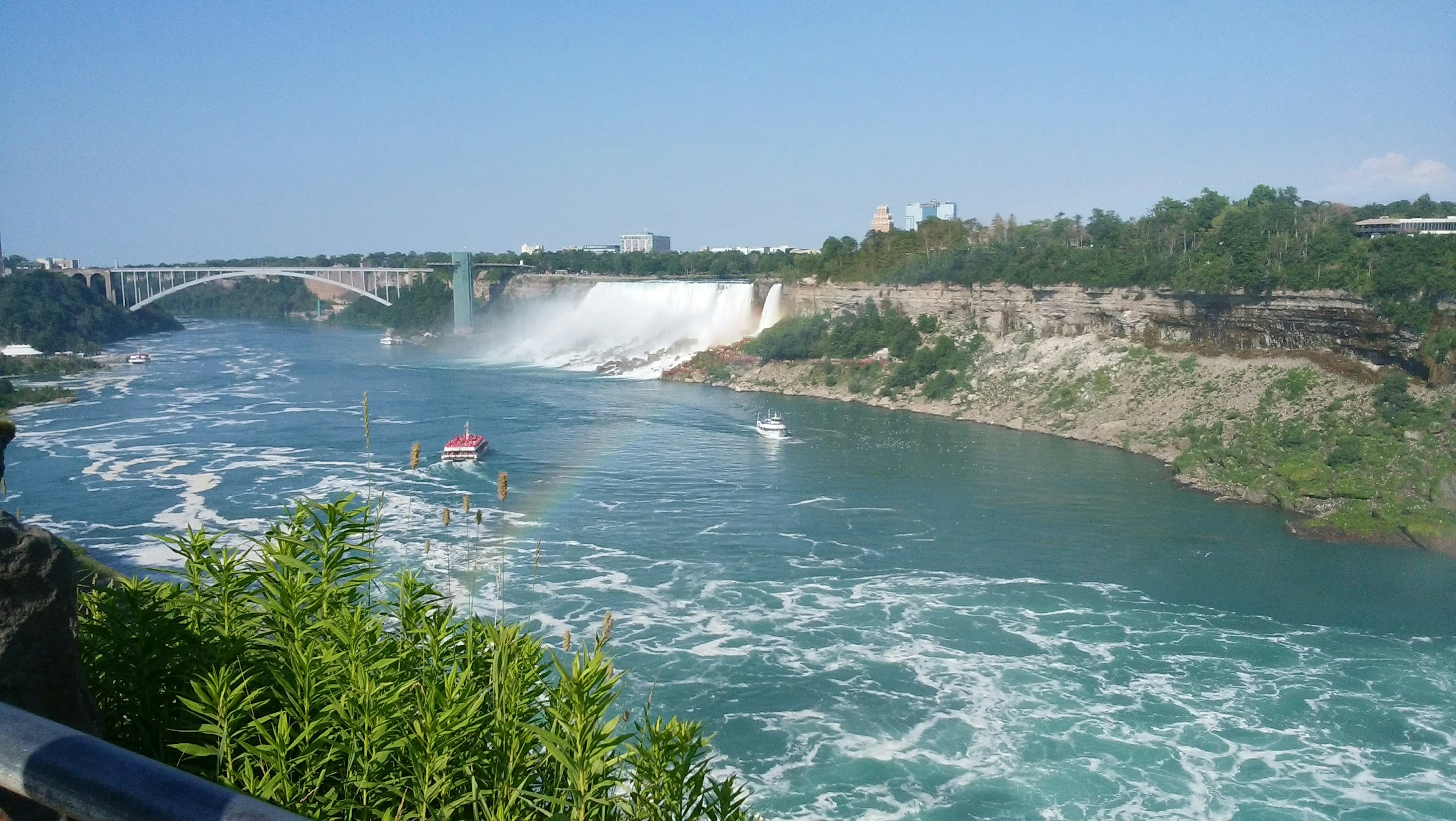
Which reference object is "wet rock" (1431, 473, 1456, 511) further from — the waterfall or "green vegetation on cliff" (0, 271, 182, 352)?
"green vegetation on cliff" (0, 271, 182, 352)

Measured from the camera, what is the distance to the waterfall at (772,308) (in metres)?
29.3

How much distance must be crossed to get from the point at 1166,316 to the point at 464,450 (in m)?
12.9

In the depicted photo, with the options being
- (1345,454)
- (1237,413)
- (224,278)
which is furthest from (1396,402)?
(224,278)

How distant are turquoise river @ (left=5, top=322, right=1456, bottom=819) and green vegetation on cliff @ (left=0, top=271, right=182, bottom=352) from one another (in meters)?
11.8

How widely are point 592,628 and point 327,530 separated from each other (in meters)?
5.80

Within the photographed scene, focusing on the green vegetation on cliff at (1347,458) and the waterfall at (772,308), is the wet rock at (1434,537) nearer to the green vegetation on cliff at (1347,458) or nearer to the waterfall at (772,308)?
the green vegetation on cliff at (1347,458)

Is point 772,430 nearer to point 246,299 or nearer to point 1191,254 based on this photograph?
point 1191,254

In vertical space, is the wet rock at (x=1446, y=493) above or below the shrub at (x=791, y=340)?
below

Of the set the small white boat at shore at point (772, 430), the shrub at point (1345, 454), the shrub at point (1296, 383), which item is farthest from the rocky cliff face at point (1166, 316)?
the small white boat at shore at point (772, 430)

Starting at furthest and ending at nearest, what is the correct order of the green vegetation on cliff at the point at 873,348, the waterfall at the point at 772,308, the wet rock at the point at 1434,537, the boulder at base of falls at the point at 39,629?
the waterfall at the point at 772,308 < the green vegetation on cliff at the point at 873,348 < the wet rock at the point at 1434,537 < the boulder at base of falls at the point at 39,629

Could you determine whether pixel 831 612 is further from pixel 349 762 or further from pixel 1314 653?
Answer: pixel 349 762

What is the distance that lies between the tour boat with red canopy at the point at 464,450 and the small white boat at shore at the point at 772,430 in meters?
4.72

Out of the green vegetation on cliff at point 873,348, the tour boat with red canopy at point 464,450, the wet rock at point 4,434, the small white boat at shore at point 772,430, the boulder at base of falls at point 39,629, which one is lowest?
the small white boat at shore at point 772,430

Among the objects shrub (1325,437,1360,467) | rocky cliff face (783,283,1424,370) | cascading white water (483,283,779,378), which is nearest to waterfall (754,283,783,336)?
cascading white water (483,283,779,378)
